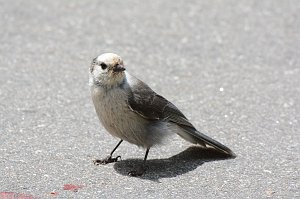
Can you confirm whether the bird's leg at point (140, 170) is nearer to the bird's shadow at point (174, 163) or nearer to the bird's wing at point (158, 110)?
the bird's shadow at point (174, 163)

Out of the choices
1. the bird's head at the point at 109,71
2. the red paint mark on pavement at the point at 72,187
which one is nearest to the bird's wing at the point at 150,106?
the bird's head at the point at 109,71

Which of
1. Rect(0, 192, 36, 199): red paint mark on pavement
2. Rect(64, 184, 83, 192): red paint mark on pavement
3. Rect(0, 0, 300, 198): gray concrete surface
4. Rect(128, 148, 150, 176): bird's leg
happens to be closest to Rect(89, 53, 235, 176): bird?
Rect(128, 148, 150, 176): bird's leg

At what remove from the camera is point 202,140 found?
22.5 ft

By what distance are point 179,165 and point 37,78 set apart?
273 centimetres

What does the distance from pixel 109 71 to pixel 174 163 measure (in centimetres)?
109

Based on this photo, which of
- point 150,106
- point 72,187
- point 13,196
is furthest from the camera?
point 150,106

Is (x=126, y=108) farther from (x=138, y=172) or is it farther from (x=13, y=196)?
(x=13, y=196)

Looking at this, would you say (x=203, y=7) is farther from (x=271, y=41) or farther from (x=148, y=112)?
(x=148, y=112)

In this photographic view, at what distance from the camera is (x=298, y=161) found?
6.79m

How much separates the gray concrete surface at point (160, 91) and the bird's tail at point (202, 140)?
104 mm

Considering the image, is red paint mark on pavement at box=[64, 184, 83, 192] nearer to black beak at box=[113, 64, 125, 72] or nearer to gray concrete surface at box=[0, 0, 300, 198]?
gray concrete surface at box=[0, 0, 300, 198]

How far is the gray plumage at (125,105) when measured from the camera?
6344 millimetres

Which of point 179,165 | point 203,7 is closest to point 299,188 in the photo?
point 179,165

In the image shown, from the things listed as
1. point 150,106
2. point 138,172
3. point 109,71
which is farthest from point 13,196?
point 150,106
